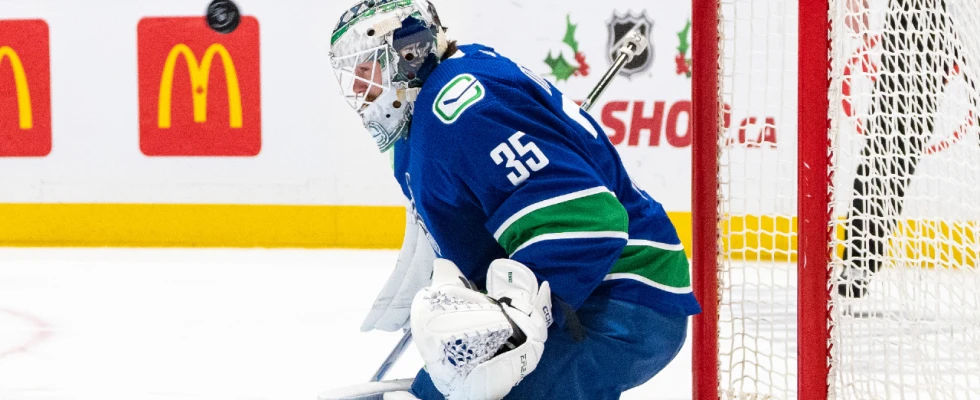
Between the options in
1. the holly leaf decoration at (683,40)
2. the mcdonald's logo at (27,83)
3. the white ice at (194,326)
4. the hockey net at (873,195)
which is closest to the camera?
the hockey net at (873,195)

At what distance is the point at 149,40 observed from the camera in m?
4.62

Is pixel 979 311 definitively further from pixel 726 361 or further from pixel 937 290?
pixel 726 361

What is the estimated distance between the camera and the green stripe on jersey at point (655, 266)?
1446mm

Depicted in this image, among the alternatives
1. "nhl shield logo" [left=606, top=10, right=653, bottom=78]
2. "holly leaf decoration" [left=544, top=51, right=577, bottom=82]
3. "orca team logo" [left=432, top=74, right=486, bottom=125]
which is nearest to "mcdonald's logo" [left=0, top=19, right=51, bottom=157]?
"holly leaf decoration" [left=544, top=51, right=577, bottom=82]

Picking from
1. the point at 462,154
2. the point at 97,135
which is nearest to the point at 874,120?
the point at 462,154

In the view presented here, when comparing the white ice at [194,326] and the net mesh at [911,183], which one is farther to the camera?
the white ice at [194,326]

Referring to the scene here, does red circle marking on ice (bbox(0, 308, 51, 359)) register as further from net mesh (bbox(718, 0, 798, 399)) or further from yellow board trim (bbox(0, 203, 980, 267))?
net mesh (bbox(718, 0, 798, 399))

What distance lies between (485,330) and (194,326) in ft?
6.34

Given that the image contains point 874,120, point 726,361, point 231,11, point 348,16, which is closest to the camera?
point 348,16

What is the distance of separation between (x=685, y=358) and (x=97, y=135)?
126 inches

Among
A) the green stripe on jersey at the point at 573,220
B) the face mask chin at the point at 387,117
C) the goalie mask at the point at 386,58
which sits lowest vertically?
the green stripe on jersey at the point at 573,220

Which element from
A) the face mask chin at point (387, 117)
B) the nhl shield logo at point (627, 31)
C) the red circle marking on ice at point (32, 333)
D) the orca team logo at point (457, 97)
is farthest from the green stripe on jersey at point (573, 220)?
the nhl shield logo at point (627, 31)

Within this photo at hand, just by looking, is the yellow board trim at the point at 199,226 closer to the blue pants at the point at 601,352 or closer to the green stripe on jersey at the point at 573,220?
the blue pants at the point at 601,352

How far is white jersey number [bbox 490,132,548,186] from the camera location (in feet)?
4.18
